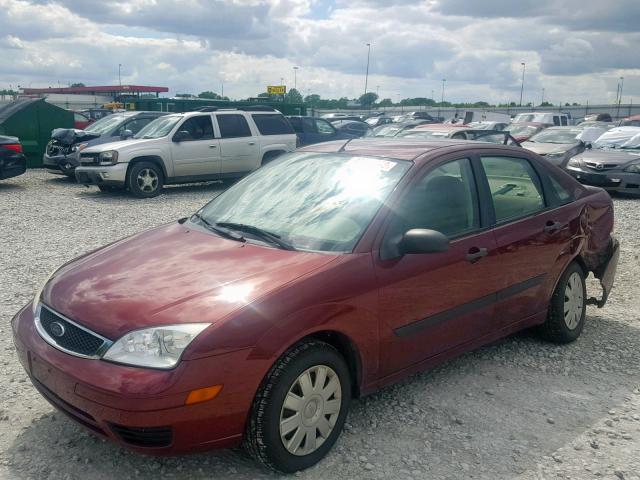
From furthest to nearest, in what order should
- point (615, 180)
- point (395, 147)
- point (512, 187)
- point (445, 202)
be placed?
point (615, 180) → point (512, 187) → point (395, 147) → point (445, 202)

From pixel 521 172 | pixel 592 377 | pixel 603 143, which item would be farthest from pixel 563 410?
pixel 603 143

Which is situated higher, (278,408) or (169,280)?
(169,280)

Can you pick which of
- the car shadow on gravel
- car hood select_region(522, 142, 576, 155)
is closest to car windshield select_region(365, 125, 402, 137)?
car hood select_region(522, 142, 576, 155)

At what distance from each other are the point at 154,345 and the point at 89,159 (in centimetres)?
1101

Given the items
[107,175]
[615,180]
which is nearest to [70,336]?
[107,175]

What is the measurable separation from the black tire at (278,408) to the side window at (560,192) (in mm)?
2606

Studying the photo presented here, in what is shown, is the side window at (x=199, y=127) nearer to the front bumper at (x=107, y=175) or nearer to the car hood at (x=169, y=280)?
the front bumper at (x=107, y=175)

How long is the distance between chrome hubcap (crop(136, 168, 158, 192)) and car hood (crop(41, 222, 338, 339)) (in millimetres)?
9296

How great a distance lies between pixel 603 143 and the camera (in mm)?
15258

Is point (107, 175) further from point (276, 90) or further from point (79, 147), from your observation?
point (276, 90)

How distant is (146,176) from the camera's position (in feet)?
42.2

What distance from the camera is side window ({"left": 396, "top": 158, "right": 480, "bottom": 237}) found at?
3725 mm

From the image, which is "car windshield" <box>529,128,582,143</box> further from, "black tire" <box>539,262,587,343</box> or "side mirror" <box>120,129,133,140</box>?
"black tire" <box>539,262,587,343</box>

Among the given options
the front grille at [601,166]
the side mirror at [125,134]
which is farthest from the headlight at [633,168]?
the side mirror at [125,134]
